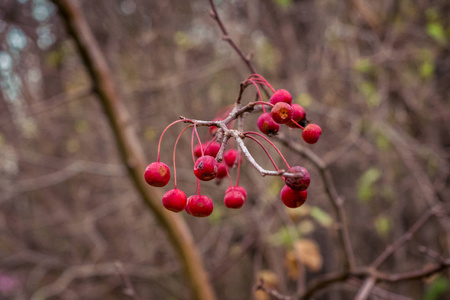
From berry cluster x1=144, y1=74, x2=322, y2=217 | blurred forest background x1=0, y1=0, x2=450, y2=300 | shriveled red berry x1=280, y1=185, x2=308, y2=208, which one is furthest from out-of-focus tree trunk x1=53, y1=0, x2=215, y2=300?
shriveled red berry x1=280, y1=185, x2=308, y2=208

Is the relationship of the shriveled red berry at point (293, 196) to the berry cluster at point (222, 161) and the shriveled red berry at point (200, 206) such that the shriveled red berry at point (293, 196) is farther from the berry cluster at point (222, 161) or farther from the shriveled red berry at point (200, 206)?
the shriveled red berry at point (200, 206)

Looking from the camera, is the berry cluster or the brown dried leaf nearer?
the berry cluster

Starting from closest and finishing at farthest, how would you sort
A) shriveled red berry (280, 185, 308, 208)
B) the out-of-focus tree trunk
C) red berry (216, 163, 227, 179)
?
shriveled red berry (280, 185, 308, 208)
red berry (216, 163, 227, 179)
the out-of-focus tree trunk

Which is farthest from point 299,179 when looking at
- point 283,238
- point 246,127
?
point 246,127

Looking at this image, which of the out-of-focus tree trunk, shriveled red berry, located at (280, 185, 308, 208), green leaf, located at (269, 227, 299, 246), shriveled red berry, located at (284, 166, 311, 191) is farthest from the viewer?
green leaf, located at (269, 227, 299, 246)

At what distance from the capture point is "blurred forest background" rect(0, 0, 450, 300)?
11.8ft

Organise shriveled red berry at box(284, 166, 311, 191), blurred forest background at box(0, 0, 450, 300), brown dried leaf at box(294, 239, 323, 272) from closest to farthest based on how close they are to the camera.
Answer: shriveled red berry at box(284, 166, 311, 191)
brown dried leaf at box(294, 239, 323, 272)
blurred forest background at box(0, 0, 450, 300)

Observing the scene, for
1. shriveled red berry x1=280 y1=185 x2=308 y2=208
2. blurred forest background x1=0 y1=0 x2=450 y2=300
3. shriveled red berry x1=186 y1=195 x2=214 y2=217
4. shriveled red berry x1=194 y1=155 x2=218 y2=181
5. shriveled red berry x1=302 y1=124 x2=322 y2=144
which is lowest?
shriveled red berry x1=186 y1=195 x2=214 y2=217

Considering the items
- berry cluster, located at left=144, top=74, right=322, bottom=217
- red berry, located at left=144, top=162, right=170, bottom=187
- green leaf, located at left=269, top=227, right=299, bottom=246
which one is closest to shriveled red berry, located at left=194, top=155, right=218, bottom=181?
berry cluster, located at left=144, top=74, right=322, bottom=217

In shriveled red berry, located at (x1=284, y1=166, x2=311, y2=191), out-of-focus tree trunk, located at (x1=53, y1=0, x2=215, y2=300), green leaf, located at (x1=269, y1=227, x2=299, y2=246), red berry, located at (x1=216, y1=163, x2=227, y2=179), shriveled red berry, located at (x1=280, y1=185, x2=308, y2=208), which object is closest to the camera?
shriveled red berry, located at (x1=284, y1=166, x2=311, y2=191)

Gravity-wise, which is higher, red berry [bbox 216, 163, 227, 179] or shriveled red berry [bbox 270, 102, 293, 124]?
shriveled red berry [bbox 270, 102, 293, 124]

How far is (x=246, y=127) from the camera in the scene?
4102 mm

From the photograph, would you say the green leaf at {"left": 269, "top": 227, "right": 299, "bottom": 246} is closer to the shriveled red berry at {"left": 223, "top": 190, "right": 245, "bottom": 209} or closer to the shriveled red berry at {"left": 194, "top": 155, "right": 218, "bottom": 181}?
the shriveled red berry at {"left": 223, "top": 190, "right": 245, "bottom": 209}

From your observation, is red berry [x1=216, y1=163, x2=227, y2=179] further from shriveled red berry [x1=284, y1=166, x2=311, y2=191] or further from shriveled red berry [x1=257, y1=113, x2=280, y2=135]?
shriveled red berry [x1=284, y1=166, x2=311, y2=191]
